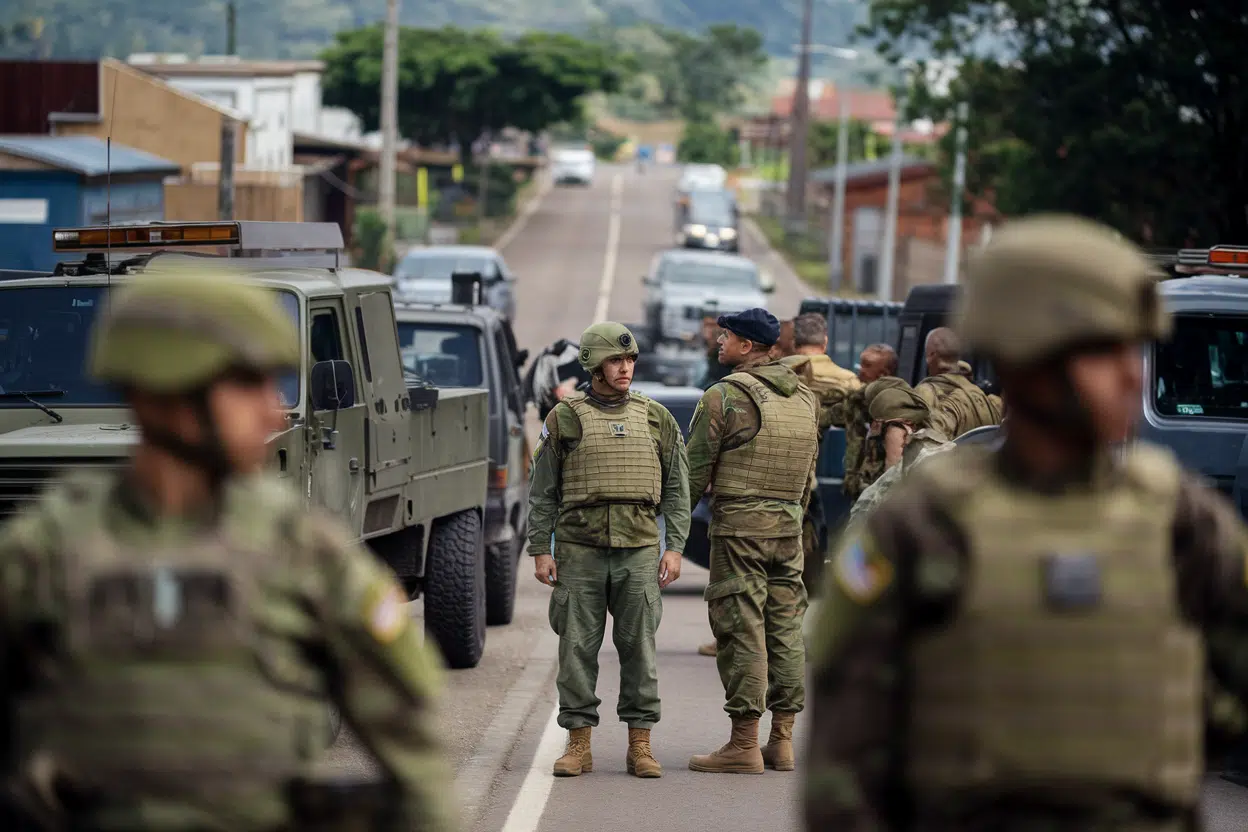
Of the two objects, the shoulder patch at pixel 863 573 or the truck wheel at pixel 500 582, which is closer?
the shoulder patch at pixel 863 573

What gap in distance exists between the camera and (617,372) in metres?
8.12

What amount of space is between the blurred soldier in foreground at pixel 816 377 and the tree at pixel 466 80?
53.9m

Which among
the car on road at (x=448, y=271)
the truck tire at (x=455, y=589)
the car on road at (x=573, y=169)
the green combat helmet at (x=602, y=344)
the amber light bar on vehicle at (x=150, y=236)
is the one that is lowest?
the truck tire at (x=455, y=589)

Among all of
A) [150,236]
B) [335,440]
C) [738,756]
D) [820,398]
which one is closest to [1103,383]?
[738,756]

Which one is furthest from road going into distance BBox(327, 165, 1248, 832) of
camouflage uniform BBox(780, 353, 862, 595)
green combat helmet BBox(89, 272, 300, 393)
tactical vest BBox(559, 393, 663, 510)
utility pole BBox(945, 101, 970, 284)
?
utility pole BBox(945, 101, 970, 284)

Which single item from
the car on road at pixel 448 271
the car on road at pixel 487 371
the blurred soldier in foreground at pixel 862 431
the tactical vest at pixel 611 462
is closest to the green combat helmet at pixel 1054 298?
the tactical vest at pixel 611 462

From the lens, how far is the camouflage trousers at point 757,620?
27.0 feet

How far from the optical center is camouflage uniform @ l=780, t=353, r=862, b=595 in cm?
1073

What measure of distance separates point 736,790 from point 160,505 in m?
5.27

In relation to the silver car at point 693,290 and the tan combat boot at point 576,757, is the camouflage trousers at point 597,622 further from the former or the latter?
the silver car at point 693,290

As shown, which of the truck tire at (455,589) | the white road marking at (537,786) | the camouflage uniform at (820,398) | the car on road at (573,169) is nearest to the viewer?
the white road marking at (537,786)

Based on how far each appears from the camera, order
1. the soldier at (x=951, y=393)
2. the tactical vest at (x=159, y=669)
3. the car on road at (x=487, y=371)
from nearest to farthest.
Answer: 1. the tactical vest at (x=159, y=669)
2. the soldier at (x=951, y=393)
3. the car on road at (x=487, y=371)

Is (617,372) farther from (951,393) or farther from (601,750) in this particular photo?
(951,393)

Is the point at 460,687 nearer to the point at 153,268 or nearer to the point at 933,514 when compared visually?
the point at 153,268
